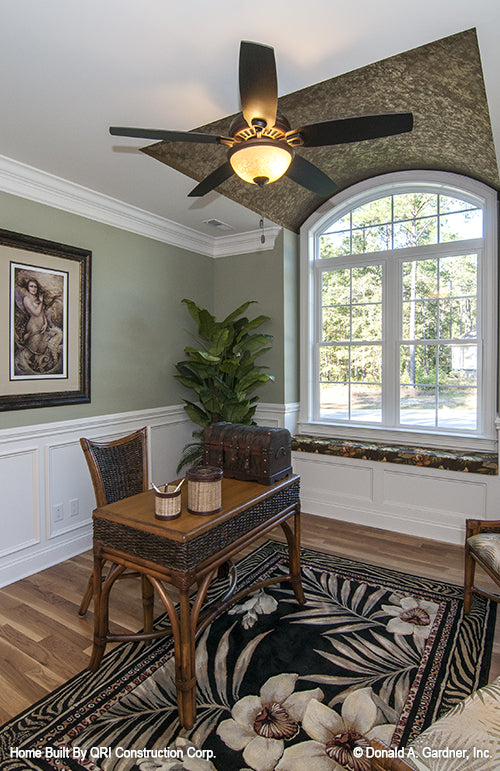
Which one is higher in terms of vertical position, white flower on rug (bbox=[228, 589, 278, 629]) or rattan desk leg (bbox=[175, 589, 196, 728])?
rattan desk leg (bbox=[175, 589, 196, 728])

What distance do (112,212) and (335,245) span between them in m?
2.20

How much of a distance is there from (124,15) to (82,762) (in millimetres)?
2885

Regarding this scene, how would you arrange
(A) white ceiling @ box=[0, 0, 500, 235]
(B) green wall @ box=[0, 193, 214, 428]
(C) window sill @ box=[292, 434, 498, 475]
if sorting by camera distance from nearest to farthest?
(A) white ceiling @ box=[0, 0, 500, 235] < (B) green wall @ box=[0, 193, 214, 428] < (C) window sill @ box=[292, 434, 498, 475]

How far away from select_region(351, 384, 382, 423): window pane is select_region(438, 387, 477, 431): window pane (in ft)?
1.86

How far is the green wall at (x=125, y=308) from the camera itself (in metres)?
3.08

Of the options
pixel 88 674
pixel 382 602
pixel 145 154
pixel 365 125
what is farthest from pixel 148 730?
pixel 145 154

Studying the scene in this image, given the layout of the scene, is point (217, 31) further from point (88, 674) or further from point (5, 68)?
point (88, 674)

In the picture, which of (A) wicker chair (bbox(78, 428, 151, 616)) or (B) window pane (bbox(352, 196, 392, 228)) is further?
(B) window pane (bbox(352, 196, 392, 228))

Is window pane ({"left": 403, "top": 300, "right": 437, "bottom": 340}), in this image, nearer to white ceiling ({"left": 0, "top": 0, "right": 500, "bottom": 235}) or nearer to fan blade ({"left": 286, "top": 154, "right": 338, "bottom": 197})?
white ceiling ({"left": 0, "top": 0, "right": 500, "bottom": 235})

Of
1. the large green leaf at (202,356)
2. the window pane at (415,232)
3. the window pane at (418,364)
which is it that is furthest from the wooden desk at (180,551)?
the window pane at (415,232)

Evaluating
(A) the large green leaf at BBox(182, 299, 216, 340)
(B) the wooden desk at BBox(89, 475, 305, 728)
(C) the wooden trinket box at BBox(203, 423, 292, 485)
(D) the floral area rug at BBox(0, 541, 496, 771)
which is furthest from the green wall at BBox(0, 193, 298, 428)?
(D) the floral area rug at BBox(0, 541, 496, 771)

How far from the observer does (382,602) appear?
8.63 feet

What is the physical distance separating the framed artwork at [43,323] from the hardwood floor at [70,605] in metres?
1.24

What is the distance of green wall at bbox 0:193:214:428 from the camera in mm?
3082
